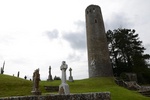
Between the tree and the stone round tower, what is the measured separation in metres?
4.49

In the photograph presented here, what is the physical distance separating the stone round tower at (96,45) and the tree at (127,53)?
4.49 m

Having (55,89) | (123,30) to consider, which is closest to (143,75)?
(123,30)

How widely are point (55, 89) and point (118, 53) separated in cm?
2197

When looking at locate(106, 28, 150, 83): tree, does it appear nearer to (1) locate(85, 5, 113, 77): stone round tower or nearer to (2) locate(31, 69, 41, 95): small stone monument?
(1) locate(85, 5, 113, 77): stone round tower

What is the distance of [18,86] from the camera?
17234mm

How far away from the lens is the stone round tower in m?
31.7

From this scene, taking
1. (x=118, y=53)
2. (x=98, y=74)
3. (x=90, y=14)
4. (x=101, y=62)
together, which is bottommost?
(x=98, y=74)

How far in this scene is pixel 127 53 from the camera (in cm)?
3456

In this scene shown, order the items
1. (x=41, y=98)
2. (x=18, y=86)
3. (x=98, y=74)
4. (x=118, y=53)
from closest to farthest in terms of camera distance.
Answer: (x=41, y=98) < (x=18, y=86) < (x=98, y=74) < (x=118, y=53)

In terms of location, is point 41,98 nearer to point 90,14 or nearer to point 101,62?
point 101,62

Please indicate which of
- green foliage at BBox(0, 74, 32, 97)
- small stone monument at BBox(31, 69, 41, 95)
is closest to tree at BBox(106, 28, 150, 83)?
green foliage at BBox(0, 74, 32, 97)

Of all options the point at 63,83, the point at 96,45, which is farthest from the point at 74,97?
the point at 96,45

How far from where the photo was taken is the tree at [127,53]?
33.4 meters

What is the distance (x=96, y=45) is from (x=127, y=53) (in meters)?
7.18
